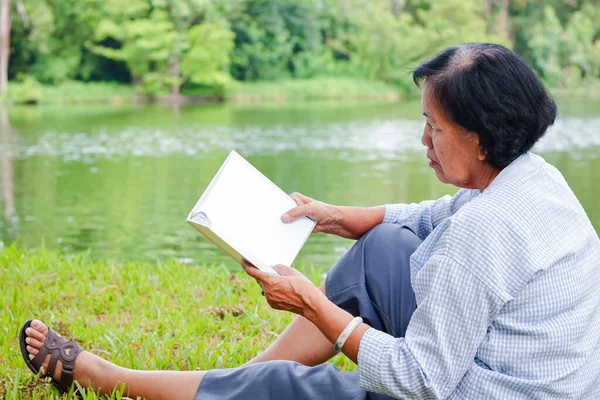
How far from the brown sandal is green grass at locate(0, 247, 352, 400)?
1.6 inches

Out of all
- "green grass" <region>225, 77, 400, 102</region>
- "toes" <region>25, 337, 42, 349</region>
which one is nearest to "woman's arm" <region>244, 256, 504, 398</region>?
"toes" <region>25, 337, 42, 349</region>

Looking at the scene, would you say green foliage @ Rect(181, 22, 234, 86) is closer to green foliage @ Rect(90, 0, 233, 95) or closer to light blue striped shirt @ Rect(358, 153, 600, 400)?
green foliage @ Rect(90, 0, 233, 95)

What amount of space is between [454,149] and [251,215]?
53 cm

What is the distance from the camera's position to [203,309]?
9.82 ft

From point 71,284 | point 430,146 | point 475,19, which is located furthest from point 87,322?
point 475,19

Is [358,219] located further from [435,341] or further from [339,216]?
[435,341]

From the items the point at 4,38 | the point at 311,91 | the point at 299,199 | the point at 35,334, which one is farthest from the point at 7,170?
the point at 311,91

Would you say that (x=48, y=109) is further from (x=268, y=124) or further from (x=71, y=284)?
(x=71, y=284)

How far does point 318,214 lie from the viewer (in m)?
2.07

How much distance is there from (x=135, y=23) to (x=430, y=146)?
27.7 metres

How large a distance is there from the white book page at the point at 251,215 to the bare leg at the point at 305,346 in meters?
0.17

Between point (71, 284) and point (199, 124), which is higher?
point (71, 284)

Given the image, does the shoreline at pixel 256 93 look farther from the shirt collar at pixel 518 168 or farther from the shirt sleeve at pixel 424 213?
the shirt collar at pixel 518 168

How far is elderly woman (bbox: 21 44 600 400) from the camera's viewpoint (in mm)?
1429
